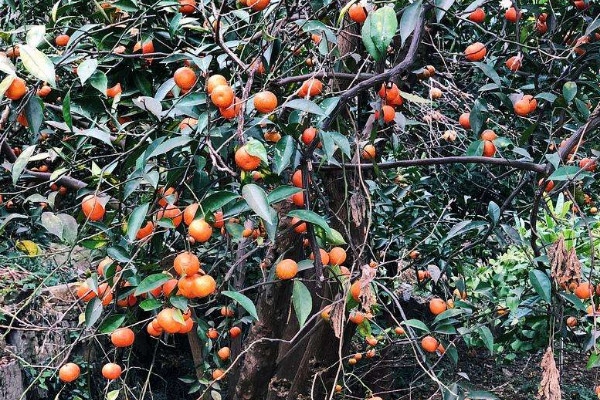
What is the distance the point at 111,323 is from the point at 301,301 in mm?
408

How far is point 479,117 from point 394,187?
2.58 ft

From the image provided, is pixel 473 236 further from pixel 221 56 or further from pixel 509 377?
pixel 509 377

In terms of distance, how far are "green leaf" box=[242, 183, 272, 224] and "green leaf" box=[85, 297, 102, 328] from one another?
42 centimetres

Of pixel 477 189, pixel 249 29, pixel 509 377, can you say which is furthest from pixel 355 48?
pixel 509 377

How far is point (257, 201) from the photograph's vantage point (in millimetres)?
987

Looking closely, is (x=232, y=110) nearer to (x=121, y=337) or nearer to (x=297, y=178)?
(x=297, y=178)

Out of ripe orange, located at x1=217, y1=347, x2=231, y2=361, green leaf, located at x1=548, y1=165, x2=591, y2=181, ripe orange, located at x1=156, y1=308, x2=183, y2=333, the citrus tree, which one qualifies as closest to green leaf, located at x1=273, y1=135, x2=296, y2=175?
the citrus tree

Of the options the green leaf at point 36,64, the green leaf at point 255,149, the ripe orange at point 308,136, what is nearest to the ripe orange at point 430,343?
the ripe orange at point 308,136

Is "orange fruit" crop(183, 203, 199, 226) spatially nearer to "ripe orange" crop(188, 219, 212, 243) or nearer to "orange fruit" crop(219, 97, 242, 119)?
"ripe orange" crop(188, 219, 212, 243)

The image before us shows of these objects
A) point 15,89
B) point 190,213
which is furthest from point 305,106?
point 15,89

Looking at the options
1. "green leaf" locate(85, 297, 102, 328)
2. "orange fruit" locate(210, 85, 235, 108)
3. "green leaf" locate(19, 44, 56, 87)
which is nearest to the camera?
"green leaf" locate(19, 44, 56, 87)

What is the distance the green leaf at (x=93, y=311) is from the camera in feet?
3.82

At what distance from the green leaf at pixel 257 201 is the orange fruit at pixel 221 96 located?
0.51 feet

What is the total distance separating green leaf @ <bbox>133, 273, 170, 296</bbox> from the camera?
110 cm
